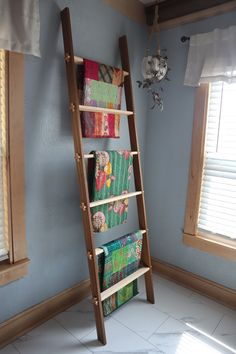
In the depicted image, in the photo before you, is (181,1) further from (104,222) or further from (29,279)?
(29,279)

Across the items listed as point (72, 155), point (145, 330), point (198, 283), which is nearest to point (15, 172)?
point (72, 155)

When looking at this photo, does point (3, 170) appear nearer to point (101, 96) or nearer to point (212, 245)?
point (101, 96)

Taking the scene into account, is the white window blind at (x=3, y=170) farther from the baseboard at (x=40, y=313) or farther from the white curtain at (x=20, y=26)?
the baseboard at (x=40, y=313)

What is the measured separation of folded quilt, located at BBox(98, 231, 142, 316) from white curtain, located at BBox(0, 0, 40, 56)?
1.21 m

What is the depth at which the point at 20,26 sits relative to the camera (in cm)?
133

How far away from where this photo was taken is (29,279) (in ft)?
5.42

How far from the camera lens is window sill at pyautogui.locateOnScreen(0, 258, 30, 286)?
4.85 feet

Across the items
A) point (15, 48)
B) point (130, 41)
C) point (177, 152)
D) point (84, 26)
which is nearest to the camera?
point (15, 48)

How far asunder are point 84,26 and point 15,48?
1.90 feet

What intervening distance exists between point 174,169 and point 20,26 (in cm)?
147

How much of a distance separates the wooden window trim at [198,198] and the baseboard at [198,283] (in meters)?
0.25

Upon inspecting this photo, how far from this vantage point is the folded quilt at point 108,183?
165 cm

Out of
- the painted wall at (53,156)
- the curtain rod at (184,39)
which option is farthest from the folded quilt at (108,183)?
the curtain rod at (184,39)

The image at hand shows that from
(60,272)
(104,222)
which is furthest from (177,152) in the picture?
(60,272)
